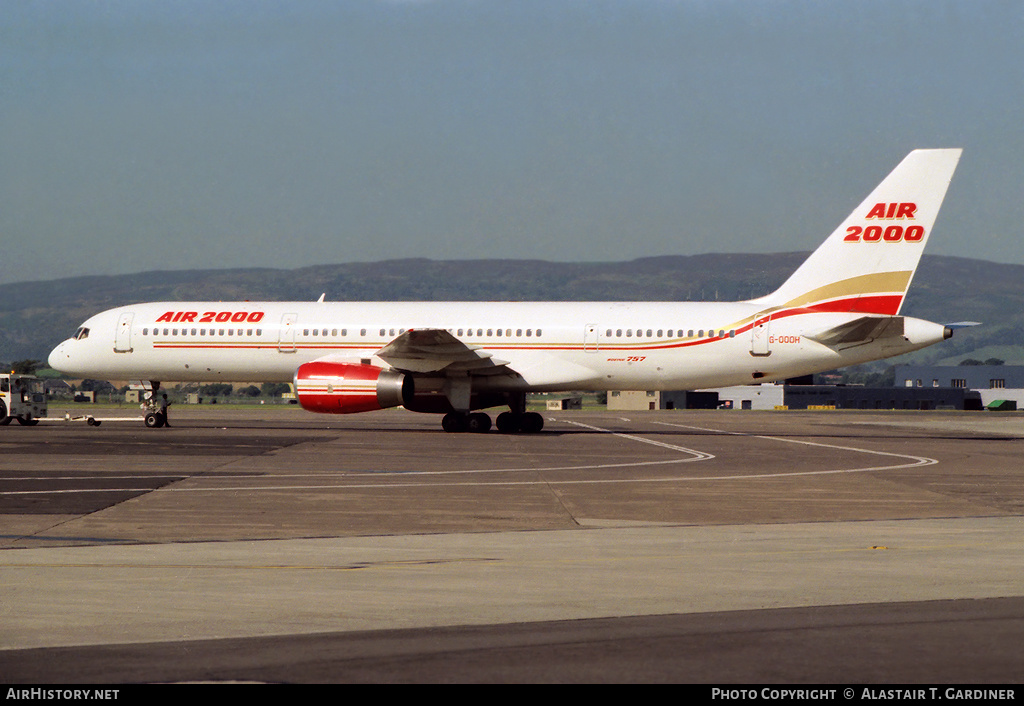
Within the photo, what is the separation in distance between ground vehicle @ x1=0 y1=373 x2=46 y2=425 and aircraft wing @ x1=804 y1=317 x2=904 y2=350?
94.7 ft

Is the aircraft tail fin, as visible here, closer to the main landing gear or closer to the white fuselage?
the white fuselage

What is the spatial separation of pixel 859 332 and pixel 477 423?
12.5 m

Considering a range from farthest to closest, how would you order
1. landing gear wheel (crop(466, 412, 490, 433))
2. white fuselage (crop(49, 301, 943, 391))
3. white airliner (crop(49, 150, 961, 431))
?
landing gear wheel (crop(466, 412, 490, 433)) < white fuselage (crop(49, 301, 943, 391)) < white airliner (crop(49, 150, 961, 431))

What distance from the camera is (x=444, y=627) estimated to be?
29.5 ft

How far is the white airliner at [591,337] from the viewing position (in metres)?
38.4

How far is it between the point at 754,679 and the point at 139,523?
10.3 m

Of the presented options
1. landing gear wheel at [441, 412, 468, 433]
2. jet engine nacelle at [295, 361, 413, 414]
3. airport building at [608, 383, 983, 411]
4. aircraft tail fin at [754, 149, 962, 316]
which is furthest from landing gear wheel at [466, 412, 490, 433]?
airport building at [608, 383, 983, 411]

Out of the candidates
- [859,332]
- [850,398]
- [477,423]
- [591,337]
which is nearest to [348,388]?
[477,423]

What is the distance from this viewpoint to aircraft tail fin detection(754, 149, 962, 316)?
38.5 metres

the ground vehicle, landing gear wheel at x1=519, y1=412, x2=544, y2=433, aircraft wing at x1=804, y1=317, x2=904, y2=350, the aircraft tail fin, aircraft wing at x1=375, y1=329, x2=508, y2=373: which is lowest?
landing gear wheel at x1=519, y1=412, x2=544, y2=433

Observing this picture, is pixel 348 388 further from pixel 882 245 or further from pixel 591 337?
pixel 882 245

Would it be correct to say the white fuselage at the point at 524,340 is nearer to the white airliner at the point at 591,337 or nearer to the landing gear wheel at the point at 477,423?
the white airliner at the point at 591,337

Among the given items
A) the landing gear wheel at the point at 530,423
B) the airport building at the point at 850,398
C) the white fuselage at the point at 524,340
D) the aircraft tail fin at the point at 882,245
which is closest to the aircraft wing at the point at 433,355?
the white fuselage at the point at 524,340
